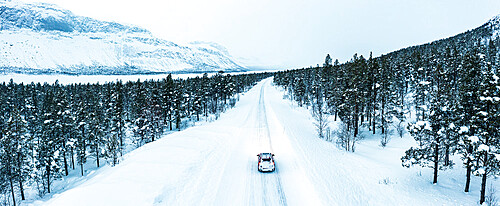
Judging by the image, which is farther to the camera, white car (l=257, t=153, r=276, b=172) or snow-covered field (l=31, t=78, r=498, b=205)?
white car (l=257, t=153, r=276, b=172)

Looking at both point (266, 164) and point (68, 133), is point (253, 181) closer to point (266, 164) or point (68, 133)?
point (266, 164)

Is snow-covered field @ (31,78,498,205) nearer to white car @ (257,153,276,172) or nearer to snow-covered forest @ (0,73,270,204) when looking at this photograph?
white car @ (257,153,276,172)

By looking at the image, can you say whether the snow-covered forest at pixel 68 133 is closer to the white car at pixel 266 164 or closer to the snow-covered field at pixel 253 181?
the snow-covered field at pixel 253 181

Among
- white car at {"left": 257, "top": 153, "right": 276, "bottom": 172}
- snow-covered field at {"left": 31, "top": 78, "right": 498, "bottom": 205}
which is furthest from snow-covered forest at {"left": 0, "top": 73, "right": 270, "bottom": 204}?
white car at {"left": 257, "top": 153, "right": 276, "bottom": 172}

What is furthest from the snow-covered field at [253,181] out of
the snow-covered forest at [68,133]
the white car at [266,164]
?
the snow-covered forest at [68,133]

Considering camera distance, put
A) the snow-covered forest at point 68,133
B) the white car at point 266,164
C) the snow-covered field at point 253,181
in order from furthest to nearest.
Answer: the snow-covered forest at point 68,133
the white car at point 266,164
the snow-covered field at point 253,181

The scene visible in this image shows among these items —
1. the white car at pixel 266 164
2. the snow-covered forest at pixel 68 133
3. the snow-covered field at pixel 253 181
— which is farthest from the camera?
the snow-covered forest at pixel 68 133

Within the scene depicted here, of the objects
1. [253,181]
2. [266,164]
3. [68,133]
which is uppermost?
[266,164]

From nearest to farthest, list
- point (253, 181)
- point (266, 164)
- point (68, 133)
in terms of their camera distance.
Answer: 1. point (253, 181)
2. point (266, 164)
3. point (68, 133)

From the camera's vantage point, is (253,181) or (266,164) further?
(266,164)

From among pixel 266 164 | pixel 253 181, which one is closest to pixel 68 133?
pixel 266 164

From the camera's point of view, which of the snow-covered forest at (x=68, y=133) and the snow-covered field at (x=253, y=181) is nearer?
the snow-covered field at (x=253, y=181)

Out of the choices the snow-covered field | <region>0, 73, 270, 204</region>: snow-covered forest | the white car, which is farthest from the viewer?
<region>0, 73, 270, 204</region>: snow-covered forest

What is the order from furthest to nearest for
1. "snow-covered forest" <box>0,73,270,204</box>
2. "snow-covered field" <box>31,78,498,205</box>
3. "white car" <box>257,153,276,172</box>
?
1. "snow-covered forest" <box>0,73,270,204</box>
2. "white car" <box>257,153,276,172</box>
3. "snow-covered field" <box>31,78,498,205</box>
